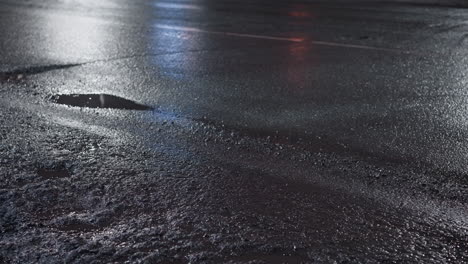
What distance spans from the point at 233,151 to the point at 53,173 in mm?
1259

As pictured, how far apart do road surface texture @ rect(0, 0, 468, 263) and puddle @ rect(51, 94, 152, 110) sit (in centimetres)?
2

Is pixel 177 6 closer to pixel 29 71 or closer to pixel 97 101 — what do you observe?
pixel 29 71

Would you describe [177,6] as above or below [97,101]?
above

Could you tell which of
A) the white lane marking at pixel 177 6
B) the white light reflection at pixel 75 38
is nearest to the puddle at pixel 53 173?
the white light reflection at pixel 75 38

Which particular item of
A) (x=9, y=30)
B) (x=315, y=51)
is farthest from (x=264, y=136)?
(x=9, y=30)

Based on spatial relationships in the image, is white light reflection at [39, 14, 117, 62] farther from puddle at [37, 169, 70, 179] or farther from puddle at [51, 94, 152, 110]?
puddle at [37, 169, 70, 179]

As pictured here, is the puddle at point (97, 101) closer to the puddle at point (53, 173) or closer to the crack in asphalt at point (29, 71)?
the crack in asphalt at point (29, 71)

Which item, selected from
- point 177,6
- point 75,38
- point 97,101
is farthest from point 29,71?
point 177,6

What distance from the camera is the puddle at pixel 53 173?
12.4 ft

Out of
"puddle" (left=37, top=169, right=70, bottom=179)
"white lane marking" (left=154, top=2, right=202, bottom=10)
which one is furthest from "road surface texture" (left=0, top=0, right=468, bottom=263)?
"white lane marking" (left=154, top=2, right=202, bottom=10)

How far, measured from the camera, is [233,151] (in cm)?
431

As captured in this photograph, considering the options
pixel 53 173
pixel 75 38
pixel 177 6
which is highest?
pixel 177 6

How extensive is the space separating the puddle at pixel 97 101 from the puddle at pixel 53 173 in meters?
1.65

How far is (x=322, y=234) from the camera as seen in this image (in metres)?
3.03
